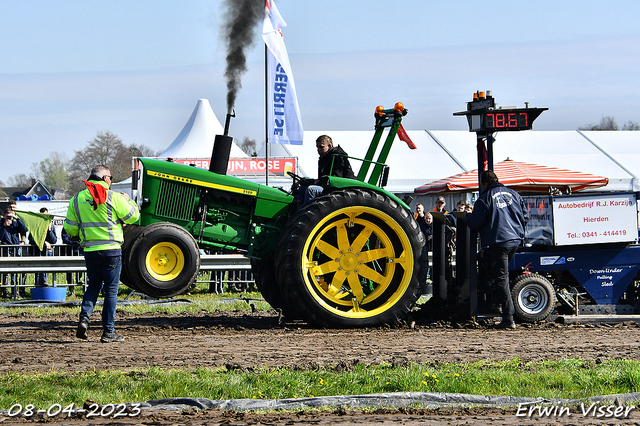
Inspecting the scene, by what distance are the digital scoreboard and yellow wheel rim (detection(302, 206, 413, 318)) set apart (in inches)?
69.5

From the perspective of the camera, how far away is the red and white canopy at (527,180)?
56.4 feet

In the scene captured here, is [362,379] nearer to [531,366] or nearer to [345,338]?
[531,366]

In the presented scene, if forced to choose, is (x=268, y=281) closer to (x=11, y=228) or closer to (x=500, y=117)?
(x=500, y=117)

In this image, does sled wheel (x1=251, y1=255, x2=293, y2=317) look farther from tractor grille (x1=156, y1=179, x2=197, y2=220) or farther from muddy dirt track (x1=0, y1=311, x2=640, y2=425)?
tractor grille (x1=156, y1=179, x2=197, y2=220)

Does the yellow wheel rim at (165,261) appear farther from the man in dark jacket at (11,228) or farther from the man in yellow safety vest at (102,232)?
the man in dark jacket at (11,228)

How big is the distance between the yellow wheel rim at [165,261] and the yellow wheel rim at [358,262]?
4.84 ft

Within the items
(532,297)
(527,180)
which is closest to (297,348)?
(532,297)

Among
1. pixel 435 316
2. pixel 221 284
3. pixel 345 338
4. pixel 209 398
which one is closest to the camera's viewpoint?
pixel 209 398

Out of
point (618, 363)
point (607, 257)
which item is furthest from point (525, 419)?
point (607, 257)

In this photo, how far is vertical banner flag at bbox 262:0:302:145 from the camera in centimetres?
1535

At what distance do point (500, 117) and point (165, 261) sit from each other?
444 centimetres

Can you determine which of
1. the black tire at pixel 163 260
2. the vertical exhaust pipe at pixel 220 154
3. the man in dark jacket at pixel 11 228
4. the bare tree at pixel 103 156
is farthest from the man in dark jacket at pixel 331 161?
the bare tree at pixel 103 156

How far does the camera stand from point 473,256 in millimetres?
8750

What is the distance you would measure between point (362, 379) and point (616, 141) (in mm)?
27121
